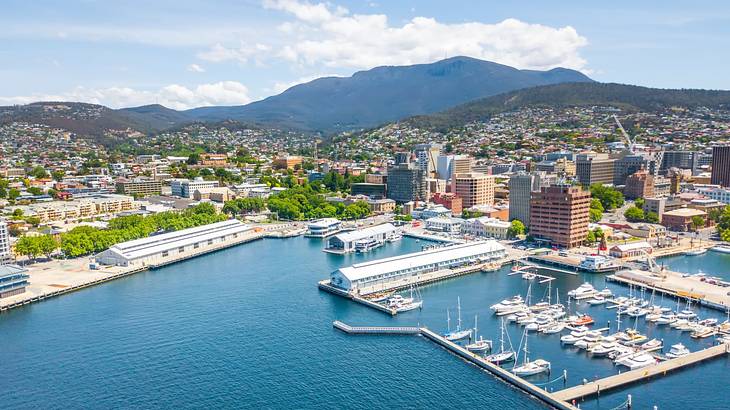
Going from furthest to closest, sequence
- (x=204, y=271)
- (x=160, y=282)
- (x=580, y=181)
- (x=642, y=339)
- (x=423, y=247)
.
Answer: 1. (x=580, y=181)
2. (x=423, y=247)
3. (x=204, y=271)
4. (x=160, y=282)
5. (x=642, y=339)

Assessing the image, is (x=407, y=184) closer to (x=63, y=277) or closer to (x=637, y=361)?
(x=63, y=277)

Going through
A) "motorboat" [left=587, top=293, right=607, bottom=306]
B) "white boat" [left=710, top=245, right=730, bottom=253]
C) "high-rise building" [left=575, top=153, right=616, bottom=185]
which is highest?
"high-rise building" [left=575, top=153, right=616, bottom=185]

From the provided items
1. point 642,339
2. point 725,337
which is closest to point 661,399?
point 642,339

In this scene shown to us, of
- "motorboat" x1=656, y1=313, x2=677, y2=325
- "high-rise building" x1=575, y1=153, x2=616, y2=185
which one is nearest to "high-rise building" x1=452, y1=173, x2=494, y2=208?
"high-rise building" x1=575, y1=153, x2=616, y2=185

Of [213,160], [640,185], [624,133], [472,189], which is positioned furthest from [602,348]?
[624,133]

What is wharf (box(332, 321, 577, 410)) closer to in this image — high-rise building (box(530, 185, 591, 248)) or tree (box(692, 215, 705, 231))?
high-rise building (box(530, 185, 591, 248))

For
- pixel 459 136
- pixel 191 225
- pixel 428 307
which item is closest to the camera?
pixel 428 307

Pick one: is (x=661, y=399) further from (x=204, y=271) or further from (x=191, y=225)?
(x=191, y=225)
